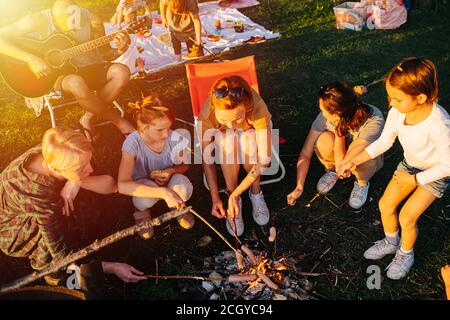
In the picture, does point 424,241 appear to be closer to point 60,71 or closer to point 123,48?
point 123,48

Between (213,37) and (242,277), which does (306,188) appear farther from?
(213,37)

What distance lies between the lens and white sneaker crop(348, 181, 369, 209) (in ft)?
12.5

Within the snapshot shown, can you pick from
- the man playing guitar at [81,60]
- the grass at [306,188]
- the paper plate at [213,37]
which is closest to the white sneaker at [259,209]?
the grass at [306,188]

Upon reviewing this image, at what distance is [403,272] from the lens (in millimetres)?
3215

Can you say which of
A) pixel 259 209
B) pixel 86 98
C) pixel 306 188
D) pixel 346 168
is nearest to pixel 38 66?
pixel 86 98

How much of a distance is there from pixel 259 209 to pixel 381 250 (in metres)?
1.14

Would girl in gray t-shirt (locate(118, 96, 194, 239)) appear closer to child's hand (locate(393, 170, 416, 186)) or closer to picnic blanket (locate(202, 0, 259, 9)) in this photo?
child's hand (locate(393, 170, 416, 186))

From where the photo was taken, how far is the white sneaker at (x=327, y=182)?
3.99 meters

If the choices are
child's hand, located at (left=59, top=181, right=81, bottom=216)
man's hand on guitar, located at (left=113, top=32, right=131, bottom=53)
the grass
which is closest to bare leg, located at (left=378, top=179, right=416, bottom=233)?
the grass

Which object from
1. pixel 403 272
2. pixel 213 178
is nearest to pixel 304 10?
pixel 213 178

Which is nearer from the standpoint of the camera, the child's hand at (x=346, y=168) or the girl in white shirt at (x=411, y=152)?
Answer: the girl in white shirt at (x=411, y=152)

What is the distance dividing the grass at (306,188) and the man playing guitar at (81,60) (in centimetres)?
49

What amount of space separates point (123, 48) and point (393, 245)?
3778 millimetres

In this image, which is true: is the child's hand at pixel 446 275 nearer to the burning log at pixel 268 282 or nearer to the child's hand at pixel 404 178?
the child's hand at pixel 404 178
